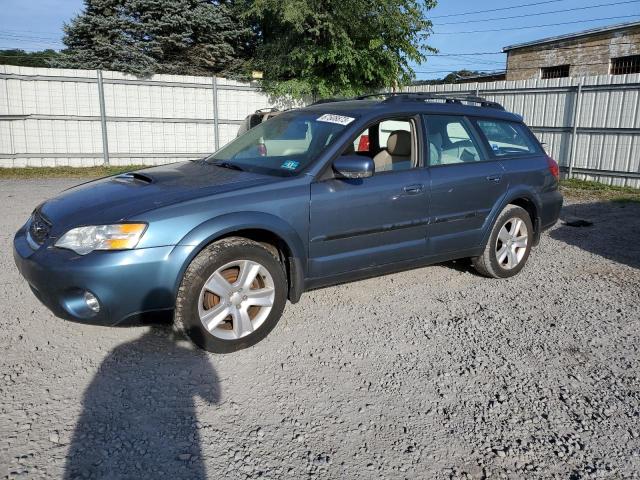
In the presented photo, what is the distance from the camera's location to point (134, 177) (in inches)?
161

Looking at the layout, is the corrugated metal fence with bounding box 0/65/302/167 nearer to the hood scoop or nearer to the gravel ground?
the gravel ground

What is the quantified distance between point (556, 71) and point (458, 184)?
2143cm

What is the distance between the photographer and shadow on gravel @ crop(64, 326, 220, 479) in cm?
237

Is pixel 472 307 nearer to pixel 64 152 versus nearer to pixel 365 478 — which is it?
pixel 365 478

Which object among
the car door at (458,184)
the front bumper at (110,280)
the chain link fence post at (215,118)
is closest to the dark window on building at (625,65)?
the chain link fence post at (215,118)

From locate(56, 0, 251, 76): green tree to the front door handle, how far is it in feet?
52.5

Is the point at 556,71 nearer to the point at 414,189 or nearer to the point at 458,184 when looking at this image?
the point at 458,184

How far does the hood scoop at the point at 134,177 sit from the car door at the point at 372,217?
1.26m

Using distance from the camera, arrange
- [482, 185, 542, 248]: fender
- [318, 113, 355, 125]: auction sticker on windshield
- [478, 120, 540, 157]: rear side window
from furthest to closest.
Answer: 1. [478, 120, 540, 157]: rear side window
2. [482, 185, 542, 248]: fender
3. [318, 113, 355, 125]: auction sticker on windshield

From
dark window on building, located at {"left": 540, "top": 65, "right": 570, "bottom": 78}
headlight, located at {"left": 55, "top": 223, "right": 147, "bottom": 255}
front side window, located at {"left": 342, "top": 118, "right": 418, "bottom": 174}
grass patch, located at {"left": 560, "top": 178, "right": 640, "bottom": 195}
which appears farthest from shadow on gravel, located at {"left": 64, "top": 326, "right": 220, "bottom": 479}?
dark window on building, located at {"left": 540, "top": 65, "right": 570, "bottom": 78}

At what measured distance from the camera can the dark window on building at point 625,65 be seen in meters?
19.7

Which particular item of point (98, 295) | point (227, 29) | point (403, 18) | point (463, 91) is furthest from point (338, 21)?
point (98, 295)

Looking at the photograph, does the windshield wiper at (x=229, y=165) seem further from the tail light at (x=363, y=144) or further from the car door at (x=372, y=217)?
the tail light at (x=363, y=144)

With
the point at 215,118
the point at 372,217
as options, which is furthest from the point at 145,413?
the point at 215,118
